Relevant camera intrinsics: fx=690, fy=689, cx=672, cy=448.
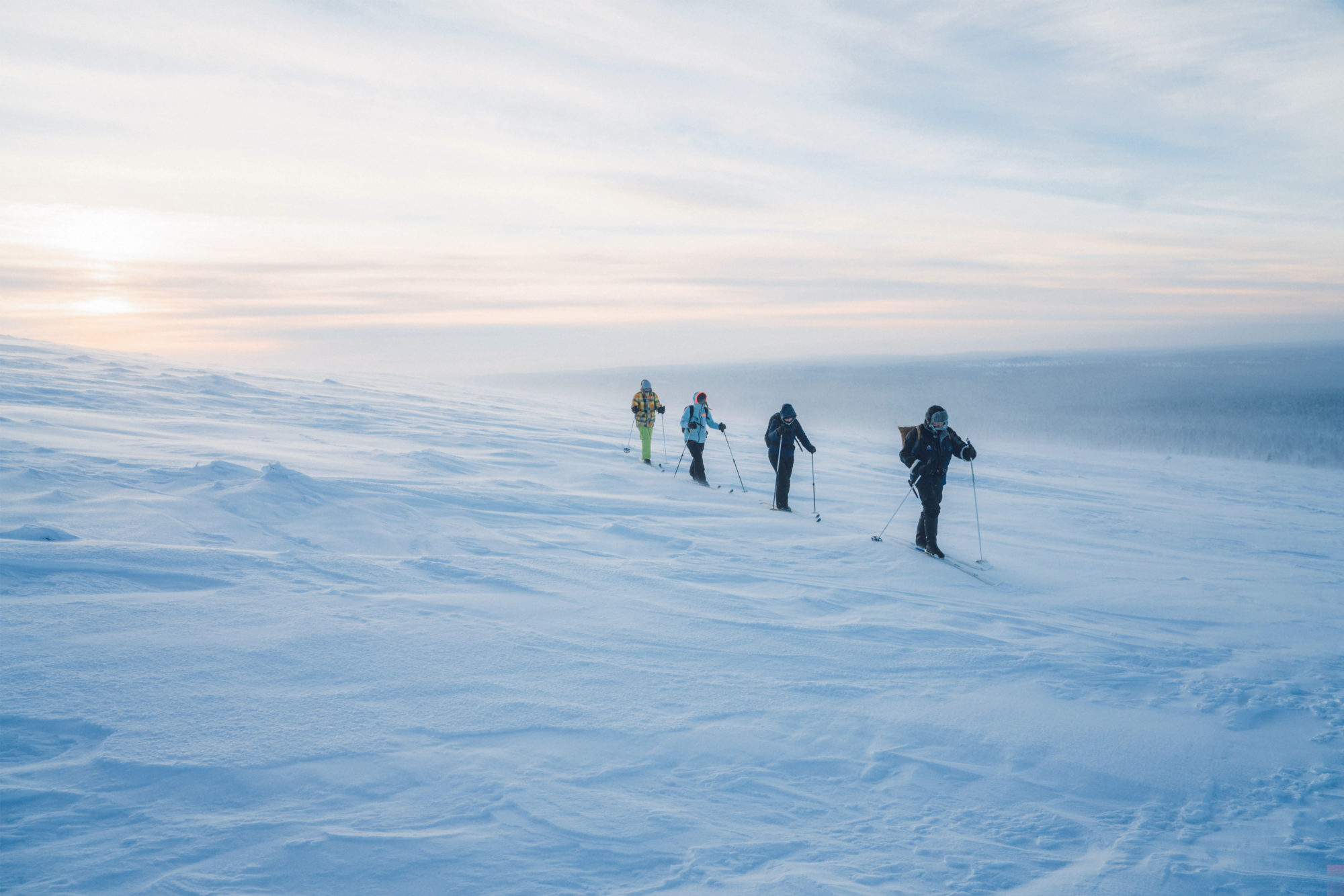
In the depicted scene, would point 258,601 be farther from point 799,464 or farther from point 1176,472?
point 1176,472

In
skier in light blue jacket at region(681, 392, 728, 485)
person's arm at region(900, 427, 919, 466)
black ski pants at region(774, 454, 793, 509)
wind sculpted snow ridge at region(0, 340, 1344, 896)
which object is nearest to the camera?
wind sculpted snow ridge at region(0, 340, 1344, 896)

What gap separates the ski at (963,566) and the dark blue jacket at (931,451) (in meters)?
1.07

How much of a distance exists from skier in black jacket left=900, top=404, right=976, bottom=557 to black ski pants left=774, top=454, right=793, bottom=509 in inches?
108

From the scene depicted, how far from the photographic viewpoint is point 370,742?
13.5 ft

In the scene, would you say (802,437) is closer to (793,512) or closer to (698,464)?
(793,512)

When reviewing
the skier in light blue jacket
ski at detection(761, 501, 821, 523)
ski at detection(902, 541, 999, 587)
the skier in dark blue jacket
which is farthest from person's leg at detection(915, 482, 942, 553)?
the skier in light blue jacket

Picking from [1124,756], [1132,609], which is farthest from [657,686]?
[1132,609]

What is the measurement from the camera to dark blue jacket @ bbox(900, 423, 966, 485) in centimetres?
959

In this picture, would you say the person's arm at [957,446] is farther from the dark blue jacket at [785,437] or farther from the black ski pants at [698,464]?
the black ski pants at [698,464]

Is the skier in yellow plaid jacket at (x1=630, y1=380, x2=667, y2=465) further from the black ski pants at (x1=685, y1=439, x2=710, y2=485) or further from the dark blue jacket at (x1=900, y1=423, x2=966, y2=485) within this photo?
the dark blue jacket at (x1=900, y1=423, x2=966, y2=485)

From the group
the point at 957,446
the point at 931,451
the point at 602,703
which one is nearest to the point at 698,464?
the point at 931,451

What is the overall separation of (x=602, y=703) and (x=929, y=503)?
21.5 ft

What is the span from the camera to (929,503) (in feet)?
32.2

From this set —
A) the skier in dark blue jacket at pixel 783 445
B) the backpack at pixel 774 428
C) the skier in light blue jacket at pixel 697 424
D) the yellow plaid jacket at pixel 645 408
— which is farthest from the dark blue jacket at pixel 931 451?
the yellow plaid jacket at pixel 645 408
